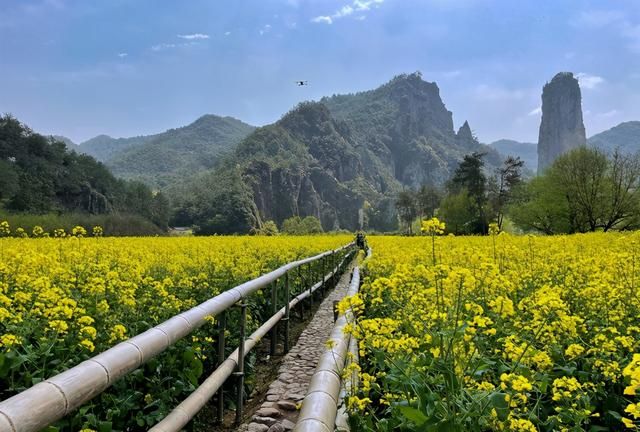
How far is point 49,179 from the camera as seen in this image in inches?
2296

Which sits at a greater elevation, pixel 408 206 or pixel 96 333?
pixel 408 206

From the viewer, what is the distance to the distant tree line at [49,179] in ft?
159

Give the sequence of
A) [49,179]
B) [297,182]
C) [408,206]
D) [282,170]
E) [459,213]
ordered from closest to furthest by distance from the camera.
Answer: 1. [49,179]
2. [459,213]
3. [408,206]
4. [282,170]
5. [297,182]

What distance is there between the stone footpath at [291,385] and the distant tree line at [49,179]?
47834mm

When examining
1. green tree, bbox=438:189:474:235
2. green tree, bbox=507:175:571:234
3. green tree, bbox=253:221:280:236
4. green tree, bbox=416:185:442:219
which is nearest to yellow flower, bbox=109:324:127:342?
green tree, bbox=253:221:280:236

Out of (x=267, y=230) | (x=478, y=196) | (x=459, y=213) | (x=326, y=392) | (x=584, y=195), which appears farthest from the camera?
(x=459, y=213)

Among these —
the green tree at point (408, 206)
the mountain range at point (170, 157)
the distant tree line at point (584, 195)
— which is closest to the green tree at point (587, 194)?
the distant tree line at point (584, 195)

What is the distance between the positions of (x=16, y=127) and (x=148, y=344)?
72.0m

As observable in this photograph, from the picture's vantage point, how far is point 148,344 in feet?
5.71

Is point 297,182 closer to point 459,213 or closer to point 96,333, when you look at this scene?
point 459,213

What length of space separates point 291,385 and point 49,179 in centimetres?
6455

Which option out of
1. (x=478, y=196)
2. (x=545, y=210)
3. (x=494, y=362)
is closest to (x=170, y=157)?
(x=478, y=196)

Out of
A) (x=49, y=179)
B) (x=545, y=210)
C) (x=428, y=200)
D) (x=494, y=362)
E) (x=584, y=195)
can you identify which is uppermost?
(x=49, y=179)

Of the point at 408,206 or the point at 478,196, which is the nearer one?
the point at 478,196
